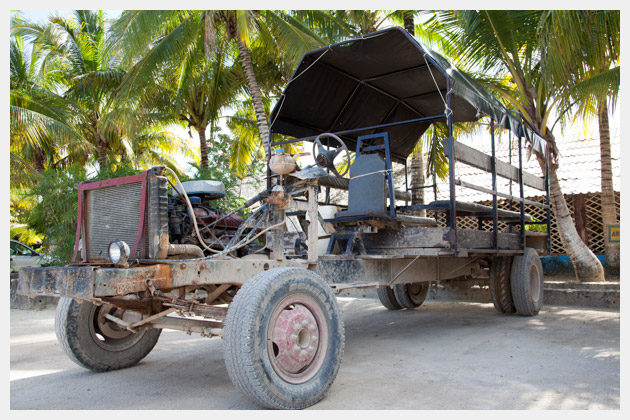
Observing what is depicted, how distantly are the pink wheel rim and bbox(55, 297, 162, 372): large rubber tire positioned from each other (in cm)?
192

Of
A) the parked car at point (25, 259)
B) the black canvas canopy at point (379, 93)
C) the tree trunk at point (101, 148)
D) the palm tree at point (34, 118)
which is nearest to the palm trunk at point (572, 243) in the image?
the black canvas canopy at point (379, 93)

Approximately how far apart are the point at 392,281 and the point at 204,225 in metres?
2.21

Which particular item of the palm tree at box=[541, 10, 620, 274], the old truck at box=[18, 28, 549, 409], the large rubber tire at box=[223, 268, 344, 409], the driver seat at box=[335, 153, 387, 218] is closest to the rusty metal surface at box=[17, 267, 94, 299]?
the old truck at box=[18, 28, 549, 409]

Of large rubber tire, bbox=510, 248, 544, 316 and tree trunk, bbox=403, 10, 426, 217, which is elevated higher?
tree trunk, bbox=403, 10, 426, 217

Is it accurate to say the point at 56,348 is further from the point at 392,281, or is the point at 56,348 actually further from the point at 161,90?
the point at 161,90

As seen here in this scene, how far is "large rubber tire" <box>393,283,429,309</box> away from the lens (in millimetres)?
8586

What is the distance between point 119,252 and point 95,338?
1.55 metres

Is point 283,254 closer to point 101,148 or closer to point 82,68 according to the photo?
point 101,148

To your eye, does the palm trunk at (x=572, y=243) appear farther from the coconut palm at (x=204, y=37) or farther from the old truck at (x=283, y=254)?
the coconut palm at (x=204, y=37)

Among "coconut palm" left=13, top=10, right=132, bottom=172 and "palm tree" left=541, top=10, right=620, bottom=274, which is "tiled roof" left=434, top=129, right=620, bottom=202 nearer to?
"palm tree" left=541, top=10, right=620, bottom=274

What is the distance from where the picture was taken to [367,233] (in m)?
5.82

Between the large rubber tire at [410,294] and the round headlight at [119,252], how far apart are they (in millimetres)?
5670

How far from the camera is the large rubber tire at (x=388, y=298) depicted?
8492 mm

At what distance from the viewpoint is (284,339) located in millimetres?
3604
